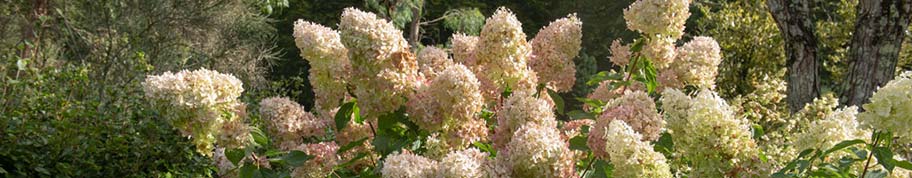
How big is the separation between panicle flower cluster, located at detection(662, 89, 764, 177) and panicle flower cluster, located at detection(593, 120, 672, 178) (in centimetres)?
10

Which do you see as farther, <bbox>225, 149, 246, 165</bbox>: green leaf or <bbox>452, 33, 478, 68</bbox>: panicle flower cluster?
<bbox>452, 33, 478, 68</bbox>: panicle flower cluster

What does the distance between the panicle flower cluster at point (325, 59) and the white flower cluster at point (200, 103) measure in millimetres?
176

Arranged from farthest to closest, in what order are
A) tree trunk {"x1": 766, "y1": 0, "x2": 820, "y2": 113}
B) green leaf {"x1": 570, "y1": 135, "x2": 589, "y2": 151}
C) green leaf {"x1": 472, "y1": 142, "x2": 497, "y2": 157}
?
tree trunk {"x1": 766, "y1": 0, "x2": 820, "y2": 113} → green leaf {"x1": 472, "y1": 142, "x2": 497, "y2": 157} → green leaf {"x1": 570, "y1": 135, "x2": 589, "y2": 151}

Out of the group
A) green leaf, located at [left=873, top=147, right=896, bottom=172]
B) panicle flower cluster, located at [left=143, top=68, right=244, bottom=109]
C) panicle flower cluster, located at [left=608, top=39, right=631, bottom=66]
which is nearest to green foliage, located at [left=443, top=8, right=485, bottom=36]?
panicle flower cluster, located at [left=608, top=39, right=631, bottom=66]

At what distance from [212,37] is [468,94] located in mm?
10964

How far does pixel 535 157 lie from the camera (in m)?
1.62

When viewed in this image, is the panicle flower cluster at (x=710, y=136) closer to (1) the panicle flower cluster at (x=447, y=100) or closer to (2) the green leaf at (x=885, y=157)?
(2) the green leaf at (x=885, y=157)

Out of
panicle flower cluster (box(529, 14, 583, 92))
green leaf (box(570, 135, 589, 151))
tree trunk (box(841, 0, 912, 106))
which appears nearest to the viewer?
green leaf (box(570, 135, 589, 151))

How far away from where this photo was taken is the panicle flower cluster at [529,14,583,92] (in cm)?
236

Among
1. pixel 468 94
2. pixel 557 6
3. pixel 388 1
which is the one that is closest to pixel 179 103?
pixel 468 94

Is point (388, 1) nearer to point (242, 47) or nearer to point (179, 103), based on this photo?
point (242, 47)

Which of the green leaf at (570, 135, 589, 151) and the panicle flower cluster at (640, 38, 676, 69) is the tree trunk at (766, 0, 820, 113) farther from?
the green leaf at (570, 135, 589, 151)

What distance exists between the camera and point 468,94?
6.43ft

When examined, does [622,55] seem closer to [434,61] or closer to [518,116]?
[434,61]
